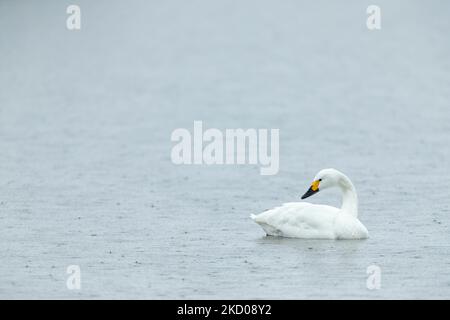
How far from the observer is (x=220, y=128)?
3059 centimetres

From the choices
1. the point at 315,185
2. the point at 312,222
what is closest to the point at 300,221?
the point at 312,222

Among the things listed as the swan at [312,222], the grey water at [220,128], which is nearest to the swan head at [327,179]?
the swan at [312,222]

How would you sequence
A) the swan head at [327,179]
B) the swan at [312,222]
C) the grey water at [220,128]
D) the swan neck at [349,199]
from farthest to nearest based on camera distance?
the swan head at [327,179], the swan neck at [349,199], the swan at [312,222], the grey water at [220,128]

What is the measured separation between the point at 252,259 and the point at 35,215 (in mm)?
4522

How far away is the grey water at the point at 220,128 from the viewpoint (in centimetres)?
1644

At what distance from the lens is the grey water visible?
647 inches

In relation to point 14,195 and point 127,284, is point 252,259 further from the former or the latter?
point 14,195

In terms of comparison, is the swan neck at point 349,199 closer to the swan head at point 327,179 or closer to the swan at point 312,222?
the swan at point 312,222

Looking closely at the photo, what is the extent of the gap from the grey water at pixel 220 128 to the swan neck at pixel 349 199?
0.52 metres

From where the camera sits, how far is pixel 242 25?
5241cm

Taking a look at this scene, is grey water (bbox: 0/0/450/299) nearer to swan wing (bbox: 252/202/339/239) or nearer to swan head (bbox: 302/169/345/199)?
swan wing (bbox: 252/202/339/239)

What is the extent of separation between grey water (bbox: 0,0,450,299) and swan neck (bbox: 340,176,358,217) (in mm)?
524

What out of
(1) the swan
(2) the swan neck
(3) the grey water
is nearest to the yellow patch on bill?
(2) the swan neck

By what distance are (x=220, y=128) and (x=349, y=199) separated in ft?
38.5
